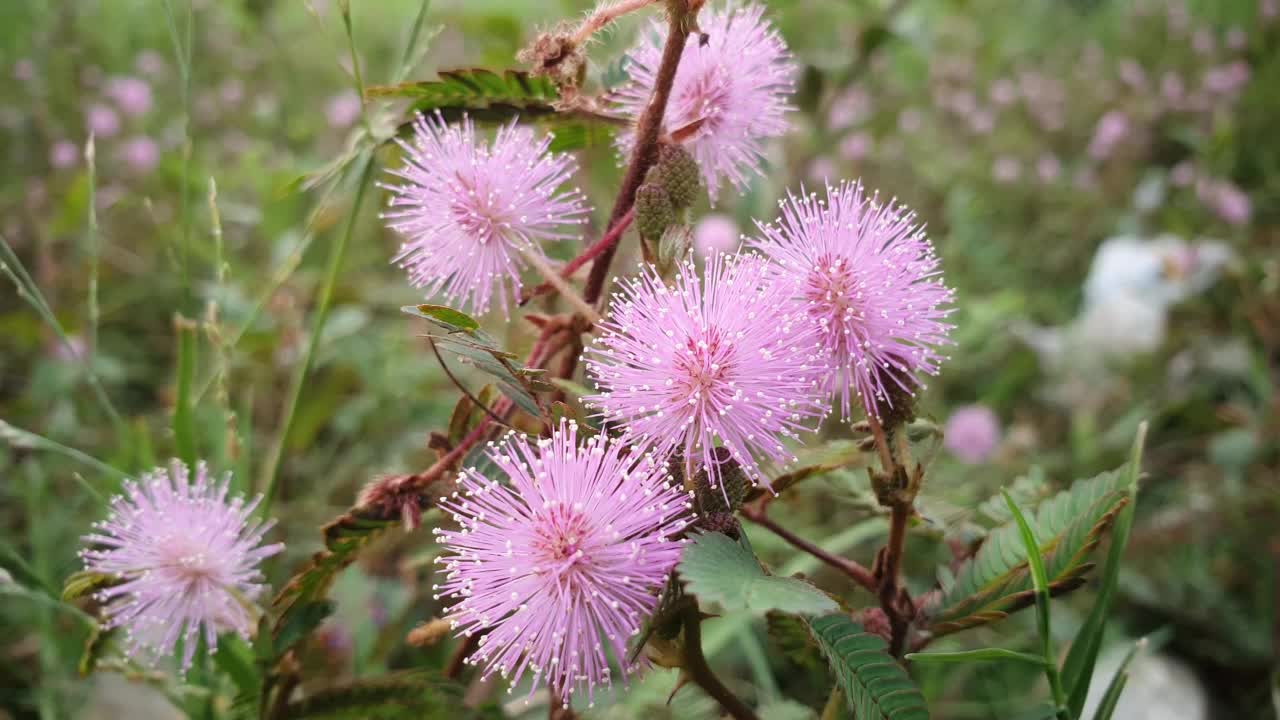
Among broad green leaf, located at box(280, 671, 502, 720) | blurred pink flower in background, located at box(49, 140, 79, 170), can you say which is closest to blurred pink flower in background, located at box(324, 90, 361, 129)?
blurred pink flower in background, located at box(49, 140, 79, 170)

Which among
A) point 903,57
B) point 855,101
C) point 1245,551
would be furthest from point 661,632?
point 903,57

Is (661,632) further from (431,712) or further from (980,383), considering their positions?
(980,383)

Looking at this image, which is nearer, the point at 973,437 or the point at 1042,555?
the point at 1042,555

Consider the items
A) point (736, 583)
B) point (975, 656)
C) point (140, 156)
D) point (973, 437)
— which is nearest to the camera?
point (736, 583)

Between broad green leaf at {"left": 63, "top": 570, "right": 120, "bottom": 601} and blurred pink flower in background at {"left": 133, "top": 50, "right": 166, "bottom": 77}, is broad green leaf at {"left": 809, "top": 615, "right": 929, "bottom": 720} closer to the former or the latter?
broad green leaf at {"left": 63, "top": 570, "right": 120, "bottom": 601}

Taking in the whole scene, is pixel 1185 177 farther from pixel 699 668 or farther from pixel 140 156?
pixel 140 156

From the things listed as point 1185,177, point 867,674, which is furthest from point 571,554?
point 1185,177

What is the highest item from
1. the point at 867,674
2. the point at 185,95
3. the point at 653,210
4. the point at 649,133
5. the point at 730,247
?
the point at 730,247
